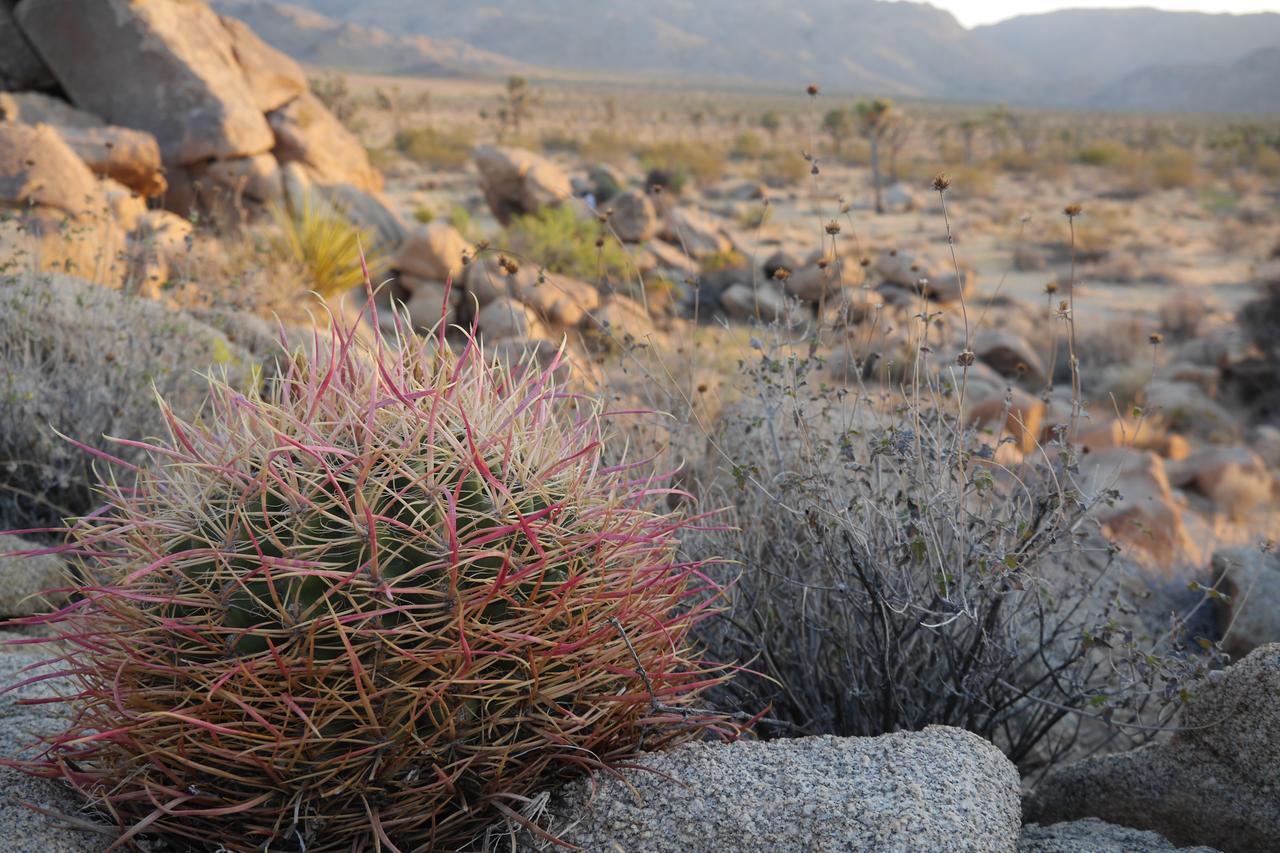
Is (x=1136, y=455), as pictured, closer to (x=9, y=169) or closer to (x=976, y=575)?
(x=976, y=575)

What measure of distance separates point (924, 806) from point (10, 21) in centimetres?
1419

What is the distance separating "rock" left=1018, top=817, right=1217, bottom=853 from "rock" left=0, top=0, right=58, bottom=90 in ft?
45.1

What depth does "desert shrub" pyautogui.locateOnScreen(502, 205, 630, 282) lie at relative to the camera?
11.8 meters

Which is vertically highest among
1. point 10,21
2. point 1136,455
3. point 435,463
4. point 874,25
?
point 874,25

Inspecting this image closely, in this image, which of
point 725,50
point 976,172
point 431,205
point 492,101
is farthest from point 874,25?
point 431,205

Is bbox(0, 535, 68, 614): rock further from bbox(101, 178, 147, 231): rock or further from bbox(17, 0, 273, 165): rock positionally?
bbox(17, 0, 273, 165): rock

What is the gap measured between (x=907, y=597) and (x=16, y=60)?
43.9 feet

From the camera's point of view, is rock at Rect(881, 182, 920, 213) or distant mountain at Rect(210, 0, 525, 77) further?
distant mountain at Rect(210, 0, 525, 77)

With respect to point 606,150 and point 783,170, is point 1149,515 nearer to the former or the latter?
point 783,170

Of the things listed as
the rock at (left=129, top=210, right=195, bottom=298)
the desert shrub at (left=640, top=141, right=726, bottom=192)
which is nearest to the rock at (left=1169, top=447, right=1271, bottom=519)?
the rock at (left=129, top=210, right=195, bottom=298)

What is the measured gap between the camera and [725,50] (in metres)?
173

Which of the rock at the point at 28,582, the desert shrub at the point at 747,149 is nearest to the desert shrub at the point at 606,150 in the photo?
the desert shrub at the point at 747,149

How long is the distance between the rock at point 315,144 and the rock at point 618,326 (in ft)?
17.2

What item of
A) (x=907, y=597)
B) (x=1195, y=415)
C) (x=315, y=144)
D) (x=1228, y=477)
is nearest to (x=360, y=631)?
(x=907, y=597)
